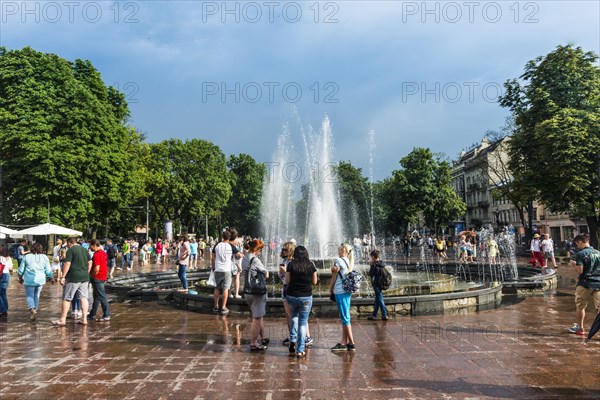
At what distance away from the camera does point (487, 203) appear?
84.2 metres

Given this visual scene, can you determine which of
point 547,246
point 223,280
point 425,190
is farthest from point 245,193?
point 223,280

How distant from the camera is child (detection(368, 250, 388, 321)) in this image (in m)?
10.4

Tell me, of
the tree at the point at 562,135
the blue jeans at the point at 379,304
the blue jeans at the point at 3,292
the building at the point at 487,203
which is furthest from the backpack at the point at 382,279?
the building at the point at 487,203

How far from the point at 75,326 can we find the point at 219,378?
548 cm

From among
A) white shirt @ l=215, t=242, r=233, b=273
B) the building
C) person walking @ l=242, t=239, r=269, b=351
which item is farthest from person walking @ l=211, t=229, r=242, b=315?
the building

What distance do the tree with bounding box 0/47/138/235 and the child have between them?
2714 centimetres

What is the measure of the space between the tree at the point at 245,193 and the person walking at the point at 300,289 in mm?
62581

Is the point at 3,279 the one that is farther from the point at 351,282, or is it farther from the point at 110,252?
the point at 110,252

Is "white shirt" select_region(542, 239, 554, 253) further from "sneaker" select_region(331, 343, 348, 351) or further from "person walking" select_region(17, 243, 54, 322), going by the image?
"person walking" select_region(17, 243, 54, 322)

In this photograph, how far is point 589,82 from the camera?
30.8m

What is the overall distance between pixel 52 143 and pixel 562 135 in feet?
104

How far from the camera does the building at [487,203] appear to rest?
62.6m

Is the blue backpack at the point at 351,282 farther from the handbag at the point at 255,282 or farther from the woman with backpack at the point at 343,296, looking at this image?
the handbag at the point at 255,282

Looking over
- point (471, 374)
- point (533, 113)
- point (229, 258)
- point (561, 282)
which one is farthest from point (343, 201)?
Result: point (471, 374)
